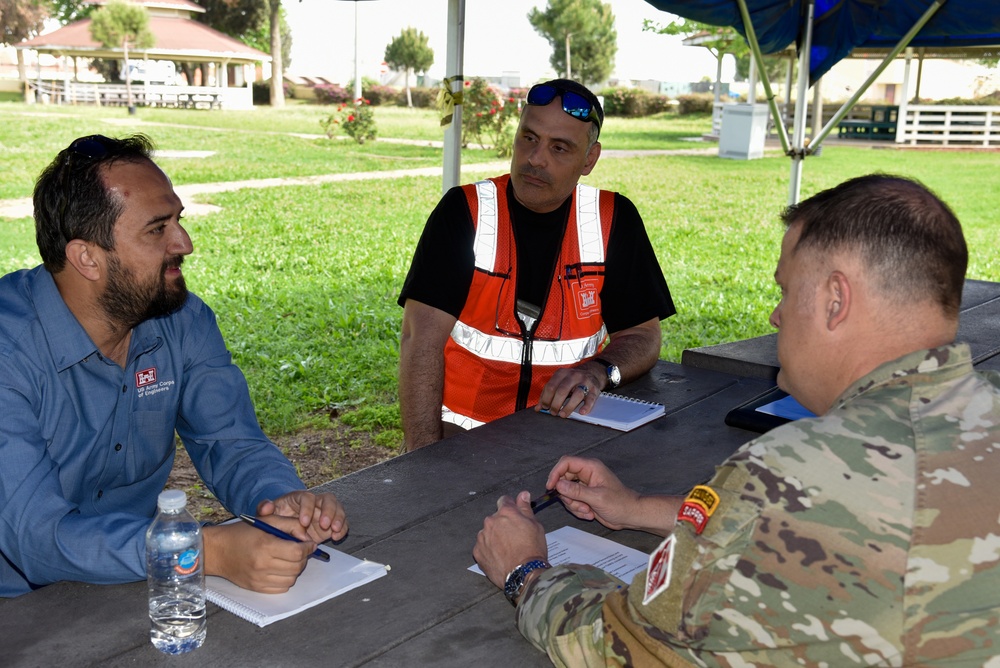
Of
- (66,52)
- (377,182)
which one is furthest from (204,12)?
(377,182)

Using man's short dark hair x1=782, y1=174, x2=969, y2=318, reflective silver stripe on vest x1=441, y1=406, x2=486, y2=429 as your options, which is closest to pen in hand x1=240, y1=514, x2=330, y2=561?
man's short dark hair x1=782, y1=174, x2=969, y2=318

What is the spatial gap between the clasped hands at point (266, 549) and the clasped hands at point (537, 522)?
299 millimetres

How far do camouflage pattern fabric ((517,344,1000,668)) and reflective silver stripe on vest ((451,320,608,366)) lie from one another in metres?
1.98

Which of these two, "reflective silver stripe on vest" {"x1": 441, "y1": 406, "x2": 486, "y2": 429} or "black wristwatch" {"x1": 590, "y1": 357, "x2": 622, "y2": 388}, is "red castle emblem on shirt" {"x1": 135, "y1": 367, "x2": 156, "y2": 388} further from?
"black wristwatch" {"x1": 590, "y1": 357, "x2": 622, "y2": 388}

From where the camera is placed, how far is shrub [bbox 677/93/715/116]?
1581 inches

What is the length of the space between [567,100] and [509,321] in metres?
0.78

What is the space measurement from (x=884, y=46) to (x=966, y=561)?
663 centimetres

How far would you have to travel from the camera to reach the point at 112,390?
2230 mm

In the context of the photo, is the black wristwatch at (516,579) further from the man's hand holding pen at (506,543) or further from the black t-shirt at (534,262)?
the black t-shirt at (534,262)

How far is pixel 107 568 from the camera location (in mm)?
1706

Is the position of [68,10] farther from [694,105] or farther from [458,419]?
[458,419]

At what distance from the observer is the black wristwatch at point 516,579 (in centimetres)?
168

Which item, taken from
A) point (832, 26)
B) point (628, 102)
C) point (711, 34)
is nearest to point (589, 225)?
point (832, 26)

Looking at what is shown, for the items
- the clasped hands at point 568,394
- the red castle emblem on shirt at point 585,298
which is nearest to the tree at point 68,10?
the red castle emblem on shirt at point 585,298
